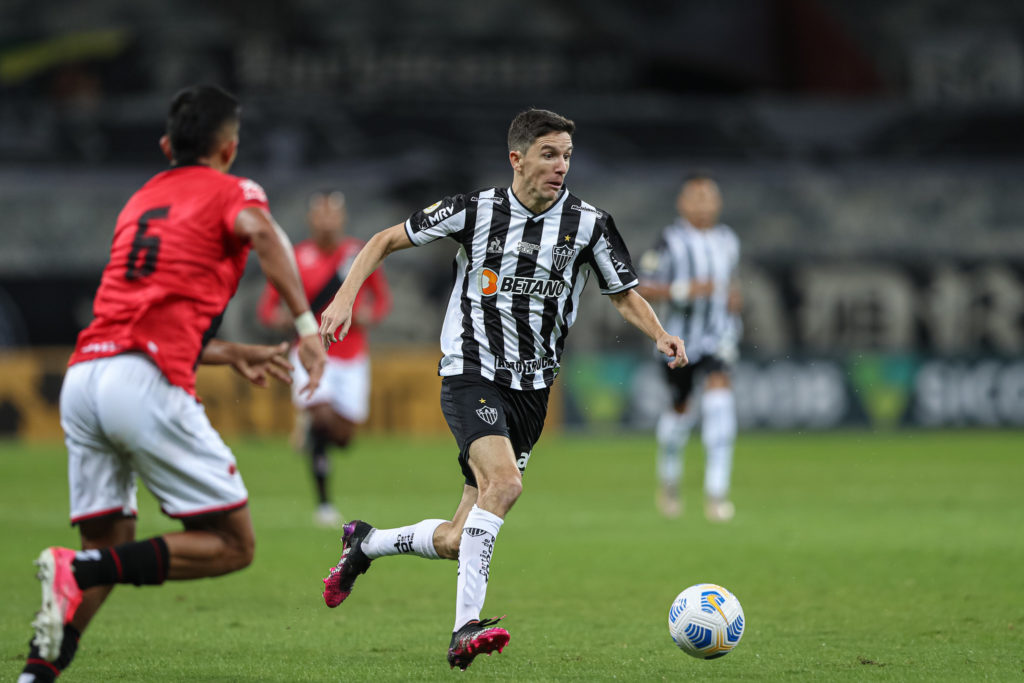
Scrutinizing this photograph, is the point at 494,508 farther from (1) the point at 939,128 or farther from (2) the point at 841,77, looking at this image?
(2) the point at 841,77

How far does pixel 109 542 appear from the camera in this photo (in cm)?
493

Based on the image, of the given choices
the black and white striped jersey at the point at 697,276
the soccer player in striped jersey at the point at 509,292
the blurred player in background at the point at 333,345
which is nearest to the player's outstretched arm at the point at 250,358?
the soccer player in striped jersey at the point at 509,292

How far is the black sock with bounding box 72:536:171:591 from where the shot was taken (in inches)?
179

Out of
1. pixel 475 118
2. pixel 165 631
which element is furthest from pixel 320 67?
pixel 165 631

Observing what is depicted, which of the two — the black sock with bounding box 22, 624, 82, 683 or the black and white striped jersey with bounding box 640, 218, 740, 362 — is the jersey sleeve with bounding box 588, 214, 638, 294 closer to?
the black sock with bounding box 22, 624, 82, 683

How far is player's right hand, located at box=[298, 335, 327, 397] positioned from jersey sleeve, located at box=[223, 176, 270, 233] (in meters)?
0.47

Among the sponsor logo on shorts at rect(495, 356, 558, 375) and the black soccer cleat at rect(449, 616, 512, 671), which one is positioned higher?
the sponsor logo on shorts at rect(495, 356, 558, 375)

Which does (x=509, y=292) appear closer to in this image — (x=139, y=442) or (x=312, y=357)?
(x=312, y=357)

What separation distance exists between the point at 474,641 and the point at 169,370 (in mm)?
1433

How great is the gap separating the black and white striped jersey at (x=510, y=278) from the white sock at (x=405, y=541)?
2.15 feet

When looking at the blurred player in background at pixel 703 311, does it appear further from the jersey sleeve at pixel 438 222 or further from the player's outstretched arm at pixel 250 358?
the player's outstretched arm at pixel 250 358

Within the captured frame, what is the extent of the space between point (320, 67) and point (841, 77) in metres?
9.93

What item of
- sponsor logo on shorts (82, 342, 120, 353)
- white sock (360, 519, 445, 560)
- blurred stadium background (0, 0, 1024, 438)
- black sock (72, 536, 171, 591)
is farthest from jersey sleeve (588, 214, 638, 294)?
Result: blurred stadium background (0, 0, 1024, 438)

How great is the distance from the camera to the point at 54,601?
14.5 feet
